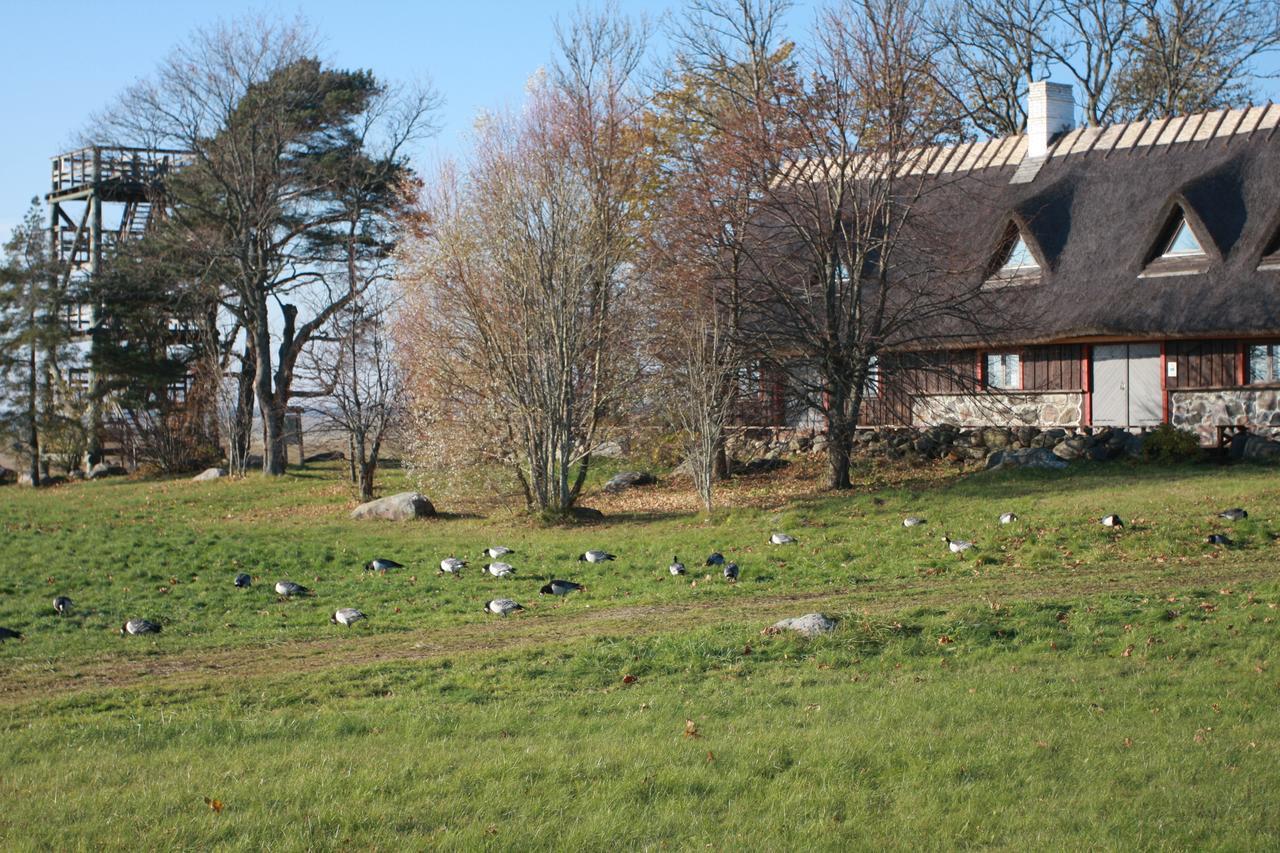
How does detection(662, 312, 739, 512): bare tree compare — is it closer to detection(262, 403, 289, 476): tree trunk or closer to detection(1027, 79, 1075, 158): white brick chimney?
detection(1027, 79, 1075, 158): white brick chimney

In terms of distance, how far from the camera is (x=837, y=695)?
891cm

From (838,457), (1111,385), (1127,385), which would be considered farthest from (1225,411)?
(838,457)

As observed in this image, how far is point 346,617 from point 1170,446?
17002 mm

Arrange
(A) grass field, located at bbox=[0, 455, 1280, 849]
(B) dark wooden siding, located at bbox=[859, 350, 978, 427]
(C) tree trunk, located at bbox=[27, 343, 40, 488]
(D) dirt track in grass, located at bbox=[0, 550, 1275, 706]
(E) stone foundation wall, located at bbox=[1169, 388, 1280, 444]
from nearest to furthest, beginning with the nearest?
(A) grass field, located at bbox=[0, 455, 1280, 849] < (D) dirt track in grass, located at bbox=[0, 550, 1275, 706] < (E) stone foundation wall, located at bbox=[1169, 388, 1280, 444] < (B) dark wooden siding, located at bbox=[859, 350, 978, 427] < (C) tree trunk, located at bbox=[27, 343, 40, 488]

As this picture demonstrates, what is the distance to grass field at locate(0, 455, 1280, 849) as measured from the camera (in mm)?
6137

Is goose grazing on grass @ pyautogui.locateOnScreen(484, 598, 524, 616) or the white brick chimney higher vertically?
the white brick chimney

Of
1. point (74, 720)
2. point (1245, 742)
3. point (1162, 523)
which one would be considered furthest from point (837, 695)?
point (1162, 523)

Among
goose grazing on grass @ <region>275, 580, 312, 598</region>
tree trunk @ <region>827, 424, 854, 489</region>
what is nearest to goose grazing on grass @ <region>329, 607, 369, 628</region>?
goose grazing on grass @ <region>275, 580, 312, 598</region>

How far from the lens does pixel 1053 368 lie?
2666 centimetres

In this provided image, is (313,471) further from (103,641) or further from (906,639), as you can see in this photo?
(906,639)

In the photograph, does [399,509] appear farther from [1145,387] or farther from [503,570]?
[1145,387]

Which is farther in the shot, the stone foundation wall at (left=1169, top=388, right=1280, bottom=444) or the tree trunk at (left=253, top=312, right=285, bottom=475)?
the tree trunk at (left=253, top=312, right=285, bottom=475)

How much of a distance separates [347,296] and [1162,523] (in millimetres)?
23822

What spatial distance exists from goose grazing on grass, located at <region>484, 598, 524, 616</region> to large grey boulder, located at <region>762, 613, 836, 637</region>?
339 cm
